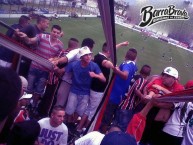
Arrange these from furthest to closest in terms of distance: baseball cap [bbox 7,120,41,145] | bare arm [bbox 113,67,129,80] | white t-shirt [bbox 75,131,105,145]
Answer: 1. bare arm [bbox 113,67,129,80]
2. white t-shirt [bbox 75,131,105,145]
3. baseball cap [bbox 7,120,41,145]

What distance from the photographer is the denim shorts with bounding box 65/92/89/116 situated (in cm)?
422

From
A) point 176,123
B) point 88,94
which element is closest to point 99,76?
point 88,94

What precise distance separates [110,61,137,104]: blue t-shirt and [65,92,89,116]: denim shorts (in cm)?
49

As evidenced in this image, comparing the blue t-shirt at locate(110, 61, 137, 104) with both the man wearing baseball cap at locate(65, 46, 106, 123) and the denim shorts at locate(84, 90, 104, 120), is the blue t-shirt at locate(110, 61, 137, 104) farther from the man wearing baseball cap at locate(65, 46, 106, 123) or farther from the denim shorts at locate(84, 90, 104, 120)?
the denim shorts at locate(84, 90, 104, 120)

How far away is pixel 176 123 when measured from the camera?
322cm

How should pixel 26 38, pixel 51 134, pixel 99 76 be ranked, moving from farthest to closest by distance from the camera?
pixel 99 76 → pixel 26 38 → pixel 51 134

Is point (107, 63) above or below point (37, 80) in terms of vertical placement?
above

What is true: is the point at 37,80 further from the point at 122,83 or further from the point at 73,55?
the point at 122,83

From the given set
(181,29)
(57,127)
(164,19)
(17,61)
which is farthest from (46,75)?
(181,29)

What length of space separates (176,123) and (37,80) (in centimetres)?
205

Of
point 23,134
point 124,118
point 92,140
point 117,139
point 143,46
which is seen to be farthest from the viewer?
point 143,46

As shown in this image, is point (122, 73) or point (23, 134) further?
point (122, 73)

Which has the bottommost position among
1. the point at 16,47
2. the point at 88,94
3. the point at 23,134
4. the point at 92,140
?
the point at 88,94

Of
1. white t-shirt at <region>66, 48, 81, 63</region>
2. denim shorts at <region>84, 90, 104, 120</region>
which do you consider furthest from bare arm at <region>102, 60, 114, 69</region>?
denim shorts at <region>84, 90, 104, 120</region>
